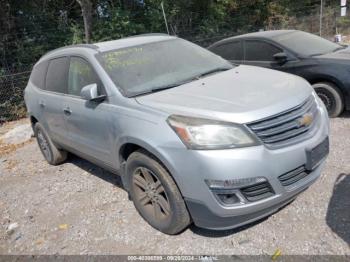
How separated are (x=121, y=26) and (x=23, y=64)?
3.02 m

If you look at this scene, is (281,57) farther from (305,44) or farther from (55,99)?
(55,99)

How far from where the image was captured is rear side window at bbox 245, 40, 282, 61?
241 inches

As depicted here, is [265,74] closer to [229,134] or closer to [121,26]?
[229,134]

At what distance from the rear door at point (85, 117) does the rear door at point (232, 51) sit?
3.53 m

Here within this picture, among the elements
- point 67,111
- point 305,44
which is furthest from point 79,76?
point 305,44

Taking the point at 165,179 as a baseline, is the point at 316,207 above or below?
below

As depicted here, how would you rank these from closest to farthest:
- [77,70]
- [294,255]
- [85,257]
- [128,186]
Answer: [294,255], [85,257], [128,186], [77,70]

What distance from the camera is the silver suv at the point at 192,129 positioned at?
104 inches

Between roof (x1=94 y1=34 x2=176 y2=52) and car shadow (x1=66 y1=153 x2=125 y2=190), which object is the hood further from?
car shadow (x1=66 y1=153 x2=125 y2=190)

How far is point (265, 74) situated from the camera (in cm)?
355

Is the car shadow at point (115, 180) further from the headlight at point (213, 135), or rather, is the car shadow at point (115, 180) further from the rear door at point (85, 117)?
the headlight at point (213, 135)

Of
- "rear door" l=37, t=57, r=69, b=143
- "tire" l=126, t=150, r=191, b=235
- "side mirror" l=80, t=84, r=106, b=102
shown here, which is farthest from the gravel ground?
"side mirror" l=80, t=84, r=106, b=102

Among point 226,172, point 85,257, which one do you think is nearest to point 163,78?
point 226,172

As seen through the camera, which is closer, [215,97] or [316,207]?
[215,97]
